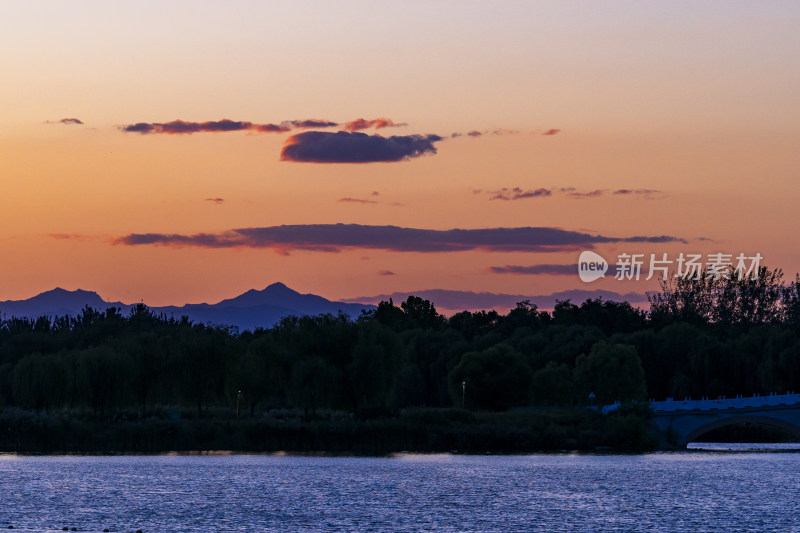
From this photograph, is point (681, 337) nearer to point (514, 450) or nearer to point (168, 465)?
point (514, 450)

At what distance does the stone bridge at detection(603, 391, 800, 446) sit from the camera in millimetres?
123812

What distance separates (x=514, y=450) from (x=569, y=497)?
48.1 metres

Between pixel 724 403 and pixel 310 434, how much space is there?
4303cm

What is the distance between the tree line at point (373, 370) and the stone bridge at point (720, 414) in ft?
31.1

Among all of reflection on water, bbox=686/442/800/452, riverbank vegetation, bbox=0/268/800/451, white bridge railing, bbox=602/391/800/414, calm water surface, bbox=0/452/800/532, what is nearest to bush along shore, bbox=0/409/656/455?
riverbank vegetation, bbox=0/268/800/451

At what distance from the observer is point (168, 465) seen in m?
98.3

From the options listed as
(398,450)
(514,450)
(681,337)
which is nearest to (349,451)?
(398,450)

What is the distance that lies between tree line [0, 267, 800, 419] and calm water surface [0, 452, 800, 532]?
15753 mm

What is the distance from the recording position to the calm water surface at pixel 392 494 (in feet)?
202

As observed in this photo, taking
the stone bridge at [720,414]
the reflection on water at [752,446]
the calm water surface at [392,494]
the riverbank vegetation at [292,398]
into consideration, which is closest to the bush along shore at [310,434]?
the riverbank vegetation at [292,398]

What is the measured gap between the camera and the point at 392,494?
76250 mm

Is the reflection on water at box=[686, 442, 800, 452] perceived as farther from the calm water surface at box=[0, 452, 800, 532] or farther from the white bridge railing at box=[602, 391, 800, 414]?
the calm water surface at box=[0, 452, 800, 532]

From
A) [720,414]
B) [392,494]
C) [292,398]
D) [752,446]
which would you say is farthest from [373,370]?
[752,446]

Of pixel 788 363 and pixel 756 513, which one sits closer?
pixel 756 513
